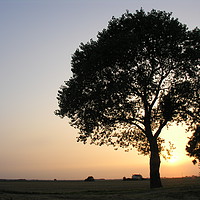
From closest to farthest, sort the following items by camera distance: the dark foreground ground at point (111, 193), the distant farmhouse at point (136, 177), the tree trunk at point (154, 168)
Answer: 1. the dark foreground ground at point (111, 193)
2. the tree trunk at point (154, 168)
3. the distant farmhouse at point (136, 177)

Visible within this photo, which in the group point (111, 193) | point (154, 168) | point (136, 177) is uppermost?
point (154, 168)

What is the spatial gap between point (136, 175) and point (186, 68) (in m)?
110

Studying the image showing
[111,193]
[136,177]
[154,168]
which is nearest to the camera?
[111,193]

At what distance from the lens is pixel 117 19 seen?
42219 mm

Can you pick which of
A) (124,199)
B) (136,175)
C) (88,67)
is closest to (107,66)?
(88,67)

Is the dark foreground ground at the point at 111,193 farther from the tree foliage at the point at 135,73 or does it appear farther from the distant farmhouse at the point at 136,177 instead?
the distant farmhouse at the point at 136,177

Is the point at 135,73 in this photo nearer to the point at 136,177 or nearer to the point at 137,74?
the point at 137,74

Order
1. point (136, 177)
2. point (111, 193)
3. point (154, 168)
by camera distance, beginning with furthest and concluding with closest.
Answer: point (136, 177), point (154, 168), point (111, 193)

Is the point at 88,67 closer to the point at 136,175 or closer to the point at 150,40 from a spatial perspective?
the point at 150,40

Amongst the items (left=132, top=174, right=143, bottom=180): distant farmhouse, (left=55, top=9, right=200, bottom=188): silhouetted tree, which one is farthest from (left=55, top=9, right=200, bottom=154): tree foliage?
(left=132, top=174, right=143, bottom=180): distant farmhouse

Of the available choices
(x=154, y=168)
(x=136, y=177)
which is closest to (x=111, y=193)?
(x=154, y=168)

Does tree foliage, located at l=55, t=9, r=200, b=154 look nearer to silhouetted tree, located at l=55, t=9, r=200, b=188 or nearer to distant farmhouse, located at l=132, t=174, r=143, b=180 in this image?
silhouetted tree, located at l=55, t=9, r=200, b=188

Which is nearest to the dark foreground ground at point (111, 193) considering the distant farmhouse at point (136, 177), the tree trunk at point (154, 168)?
the tree trunk at point (154, 168)

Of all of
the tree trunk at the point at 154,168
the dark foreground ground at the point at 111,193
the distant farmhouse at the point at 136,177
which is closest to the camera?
the dark foreground ground at the point at 111,193
